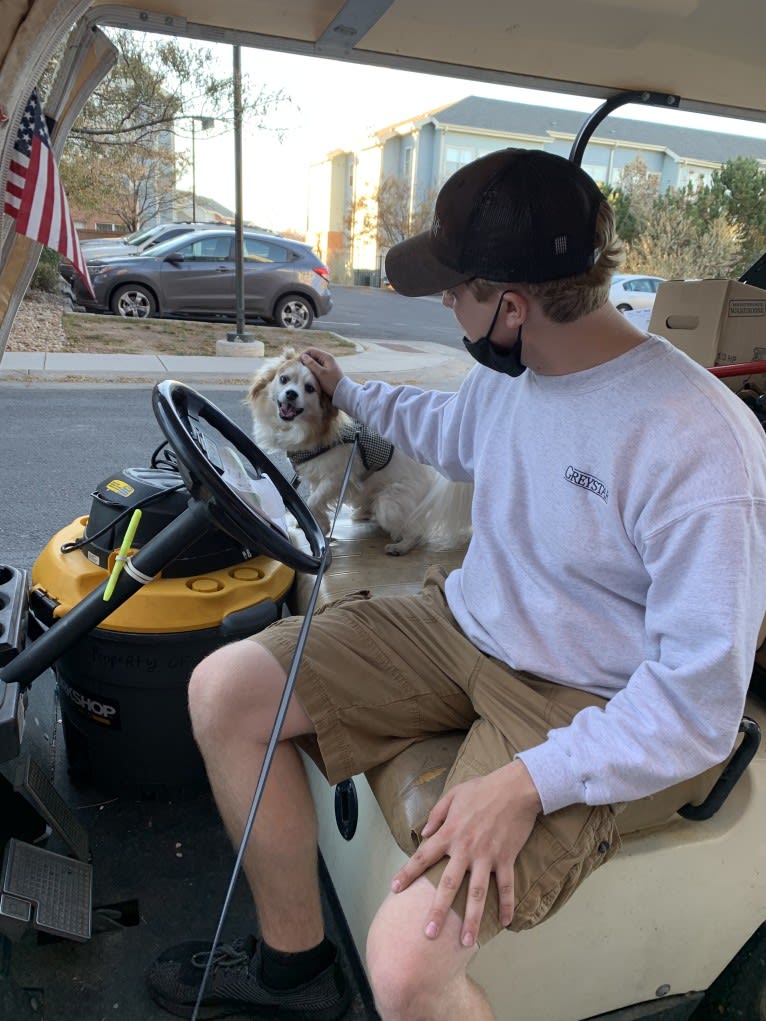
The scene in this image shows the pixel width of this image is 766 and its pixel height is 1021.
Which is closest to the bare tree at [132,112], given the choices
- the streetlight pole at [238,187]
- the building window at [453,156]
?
the streetlight pole at [238,187]

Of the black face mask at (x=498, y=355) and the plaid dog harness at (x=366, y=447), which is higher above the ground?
the black face mask at (x=498, y=355)

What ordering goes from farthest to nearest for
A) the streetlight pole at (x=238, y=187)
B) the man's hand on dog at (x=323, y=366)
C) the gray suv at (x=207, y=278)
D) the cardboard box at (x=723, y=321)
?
the gray suv at (x=207, y=278)
the streetlight pole at (x=238, y=187)
the cardboard box at (x=723, y=321)
the man's hand on dog at (x=323, y=366)

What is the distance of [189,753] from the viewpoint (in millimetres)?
1969

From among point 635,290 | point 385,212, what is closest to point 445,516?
point 635,290

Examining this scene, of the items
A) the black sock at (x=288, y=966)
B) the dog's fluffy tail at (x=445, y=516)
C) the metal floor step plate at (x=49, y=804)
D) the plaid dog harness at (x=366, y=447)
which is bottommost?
the black sock at (x=288, y=966)

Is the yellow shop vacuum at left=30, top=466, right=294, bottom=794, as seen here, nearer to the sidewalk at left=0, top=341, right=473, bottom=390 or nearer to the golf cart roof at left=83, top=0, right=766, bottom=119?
the golf cart roof at left=83, top=0, right=766, bottom=119

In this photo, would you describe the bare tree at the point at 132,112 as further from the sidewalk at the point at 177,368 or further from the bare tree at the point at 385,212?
the bare tree at the point at 385,212

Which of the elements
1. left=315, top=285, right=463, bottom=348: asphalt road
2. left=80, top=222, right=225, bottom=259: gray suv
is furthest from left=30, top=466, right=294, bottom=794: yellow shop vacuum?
left=80, top=222, right=225, bottom=259: gray suv

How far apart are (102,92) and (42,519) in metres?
6.27

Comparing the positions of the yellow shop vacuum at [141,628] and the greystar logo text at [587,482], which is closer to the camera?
the greystar logo text at [587,482]

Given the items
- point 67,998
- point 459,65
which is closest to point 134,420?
point 459,65

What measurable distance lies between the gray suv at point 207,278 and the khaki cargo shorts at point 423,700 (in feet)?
32.9

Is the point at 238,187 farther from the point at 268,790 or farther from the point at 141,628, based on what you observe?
the point at 268,790

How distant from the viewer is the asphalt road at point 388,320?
13500mm
